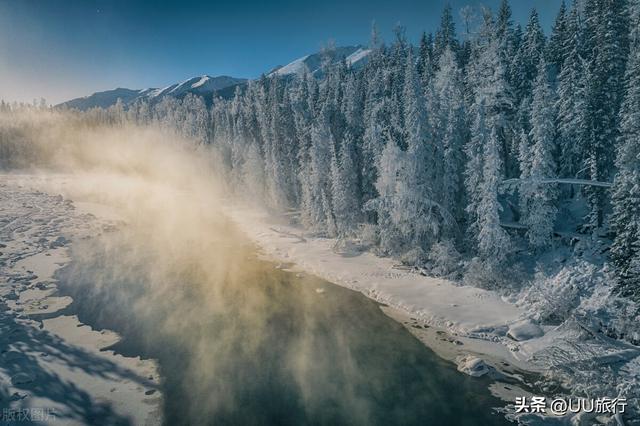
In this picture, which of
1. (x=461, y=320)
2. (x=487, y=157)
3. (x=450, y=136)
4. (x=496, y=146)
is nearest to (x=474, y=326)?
(x=461, y=320)

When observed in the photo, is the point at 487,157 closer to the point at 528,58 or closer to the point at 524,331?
the point at 524,331

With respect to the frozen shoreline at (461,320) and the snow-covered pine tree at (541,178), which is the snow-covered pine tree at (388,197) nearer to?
the frozen shoreline at (461,320)

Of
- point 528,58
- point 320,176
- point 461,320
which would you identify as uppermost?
point 528,58

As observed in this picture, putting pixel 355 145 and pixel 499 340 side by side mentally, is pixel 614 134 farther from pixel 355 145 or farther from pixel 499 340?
pixel 355 145

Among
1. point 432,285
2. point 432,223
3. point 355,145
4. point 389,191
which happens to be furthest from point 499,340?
point 355,145

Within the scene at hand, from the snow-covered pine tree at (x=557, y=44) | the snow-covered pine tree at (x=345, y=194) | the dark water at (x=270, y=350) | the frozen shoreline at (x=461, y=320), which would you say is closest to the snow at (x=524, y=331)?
the frozen shoreline at (x=461, y=320)

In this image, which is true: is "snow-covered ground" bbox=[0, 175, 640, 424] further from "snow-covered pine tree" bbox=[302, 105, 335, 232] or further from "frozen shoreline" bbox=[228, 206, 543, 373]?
"snow-covered pine tree" bbox=[302, 105, 335, 232]
